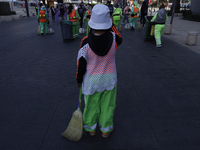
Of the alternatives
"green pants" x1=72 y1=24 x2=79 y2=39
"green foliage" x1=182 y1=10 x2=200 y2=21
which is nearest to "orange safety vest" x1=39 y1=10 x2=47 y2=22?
"green pants" x1=72 y1=24 x2=79 y2=39

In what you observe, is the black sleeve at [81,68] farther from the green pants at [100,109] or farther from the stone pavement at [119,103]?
the stone pavement at [119,103]

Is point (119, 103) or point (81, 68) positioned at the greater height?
point (81, 68)

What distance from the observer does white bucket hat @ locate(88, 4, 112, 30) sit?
1943 millimetres

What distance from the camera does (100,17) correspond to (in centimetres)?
195

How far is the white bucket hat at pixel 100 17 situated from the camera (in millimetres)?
1943

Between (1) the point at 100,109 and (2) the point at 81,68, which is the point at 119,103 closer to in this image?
(1) the point at 100,109

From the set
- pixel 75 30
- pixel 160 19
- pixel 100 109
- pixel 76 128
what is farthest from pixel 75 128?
pixel 75 30

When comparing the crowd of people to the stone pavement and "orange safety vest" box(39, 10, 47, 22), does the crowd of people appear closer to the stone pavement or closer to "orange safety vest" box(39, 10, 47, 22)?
the stone pavement

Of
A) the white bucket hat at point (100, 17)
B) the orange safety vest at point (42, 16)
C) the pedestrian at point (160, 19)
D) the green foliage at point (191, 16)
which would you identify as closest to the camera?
the white bucket hat at point (100, 17)

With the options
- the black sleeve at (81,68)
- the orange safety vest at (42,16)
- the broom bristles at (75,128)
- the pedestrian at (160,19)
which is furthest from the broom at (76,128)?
the orange safety vest at (42,16)

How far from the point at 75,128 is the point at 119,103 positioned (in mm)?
1287

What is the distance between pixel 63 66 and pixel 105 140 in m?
3.45

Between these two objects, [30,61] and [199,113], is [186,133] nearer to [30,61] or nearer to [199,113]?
[199,113]

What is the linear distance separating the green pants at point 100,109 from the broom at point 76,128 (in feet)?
0.27
